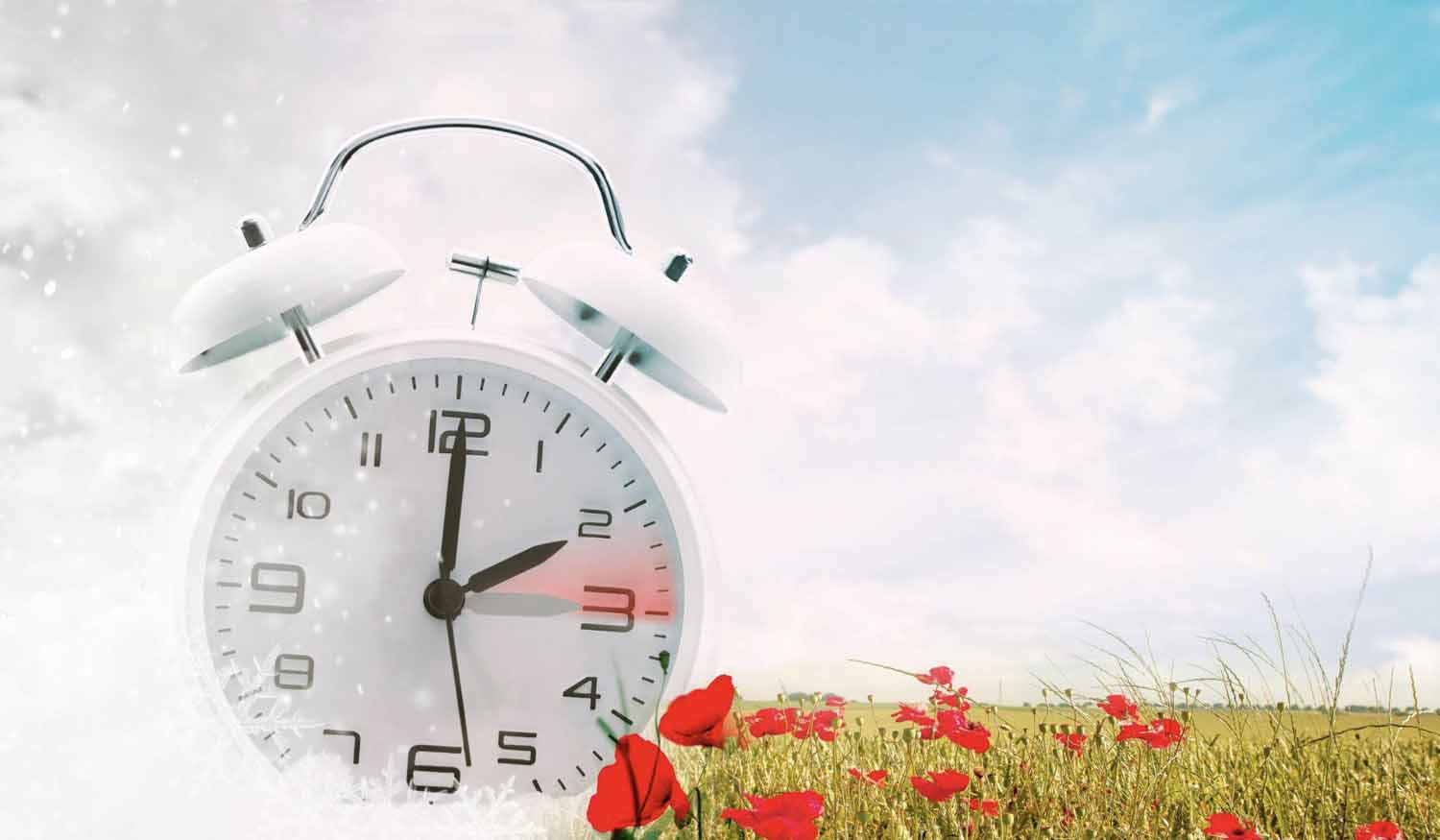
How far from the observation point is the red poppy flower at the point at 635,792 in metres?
1.32

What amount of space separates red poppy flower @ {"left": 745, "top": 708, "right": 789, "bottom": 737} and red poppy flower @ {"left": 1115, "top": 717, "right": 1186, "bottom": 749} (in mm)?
612

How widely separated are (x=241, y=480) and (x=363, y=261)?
16.5 inches

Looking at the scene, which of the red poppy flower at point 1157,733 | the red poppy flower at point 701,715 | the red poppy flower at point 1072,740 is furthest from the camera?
the red poppy flower at point 1072,740

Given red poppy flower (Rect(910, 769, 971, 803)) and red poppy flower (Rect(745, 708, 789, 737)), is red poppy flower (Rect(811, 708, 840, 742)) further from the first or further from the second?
red poppy flower (Rect(910, 769, 971, 803))

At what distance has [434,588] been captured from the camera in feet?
6.11

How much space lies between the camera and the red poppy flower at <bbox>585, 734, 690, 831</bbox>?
132 cm

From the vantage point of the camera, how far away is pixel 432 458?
Result: 1.92 metres

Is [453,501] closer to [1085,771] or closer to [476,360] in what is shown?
[476,360]

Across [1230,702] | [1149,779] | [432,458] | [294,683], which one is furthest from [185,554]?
[1230,702]

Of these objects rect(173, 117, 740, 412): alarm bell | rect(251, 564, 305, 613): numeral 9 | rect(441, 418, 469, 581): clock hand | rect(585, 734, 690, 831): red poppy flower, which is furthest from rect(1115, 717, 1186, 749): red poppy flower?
rect(251, 564, 305, 613): numeral 9

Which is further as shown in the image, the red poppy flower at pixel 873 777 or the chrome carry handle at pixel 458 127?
the chrome carry handle at pixel 458 127

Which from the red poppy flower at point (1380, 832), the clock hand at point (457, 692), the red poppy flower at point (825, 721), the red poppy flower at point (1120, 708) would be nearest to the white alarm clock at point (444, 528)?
the clock hand at point (457, 692)

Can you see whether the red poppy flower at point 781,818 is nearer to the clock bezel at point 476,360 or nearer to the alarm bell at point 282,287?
the clock bezel at point 476,360

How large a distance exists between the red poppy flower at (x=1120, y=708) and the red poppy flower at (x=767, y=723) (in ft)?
2.12
